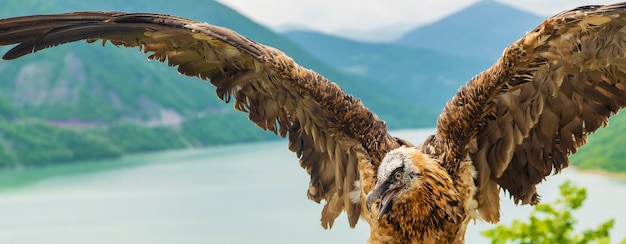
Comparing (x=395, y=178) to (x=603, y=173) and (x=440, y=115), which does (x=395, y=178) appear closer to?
(x=440, y=115)

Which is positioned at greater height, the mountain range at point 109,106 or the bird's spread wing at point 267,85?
the mountain range at point 109,106

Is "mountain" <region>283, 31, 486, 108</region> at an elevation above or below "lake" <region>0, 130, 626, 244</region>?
above

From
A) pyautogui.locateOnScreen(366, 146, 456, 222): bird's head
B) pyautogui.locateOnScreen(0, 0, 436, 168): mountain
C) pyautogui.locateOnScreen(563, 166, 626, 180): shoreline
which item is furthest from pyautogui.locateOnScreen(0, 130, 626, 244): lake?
pyautogui.locateOnScreen(366, 146, 456, 222): bird's head

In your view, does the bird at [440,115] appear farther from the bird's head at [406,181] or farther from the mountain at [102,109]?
the mountain at [102,109]

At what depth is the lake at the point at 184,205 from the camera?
83.3 ft

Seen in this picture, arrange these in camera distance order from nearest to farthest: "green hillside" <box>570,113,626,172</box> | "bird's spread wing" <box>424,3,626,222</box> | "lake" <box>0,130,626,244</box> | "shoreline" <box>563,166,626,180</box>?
"bird's spread wing" <box>424,3,626,222</box> → "lake" <box>0,130,626,244</box> → "green hillside" <box>570,113,626,172</box> → "shoreline" <box>563,166,626,180</box>

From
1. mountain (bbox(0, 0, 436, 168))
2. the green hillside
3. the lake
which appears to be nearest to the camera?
the lake

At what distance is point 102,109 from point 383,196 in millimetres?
55556

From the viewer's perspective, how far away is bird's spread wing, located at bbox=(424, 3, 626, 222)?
317 centimetres

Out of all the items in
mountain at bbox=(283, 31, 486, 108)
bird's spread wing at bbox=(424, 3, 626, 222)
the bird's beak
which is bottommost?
the bird's beak

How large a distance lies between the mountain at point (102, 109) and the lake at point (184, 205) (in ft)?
10.7

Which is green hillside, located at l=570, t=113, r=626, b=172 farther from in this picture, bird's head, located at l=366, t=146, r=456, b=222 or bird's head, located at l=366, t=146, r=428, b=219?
bird's head, located at l=366, t=146, r=428, b=219

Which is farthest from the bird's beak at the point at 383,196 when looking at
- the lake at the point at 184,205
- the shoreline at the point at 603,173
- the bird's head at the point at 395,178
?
the shoreline at the point at 603,173

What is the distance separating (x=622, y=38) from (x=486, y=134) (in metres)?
0.88
